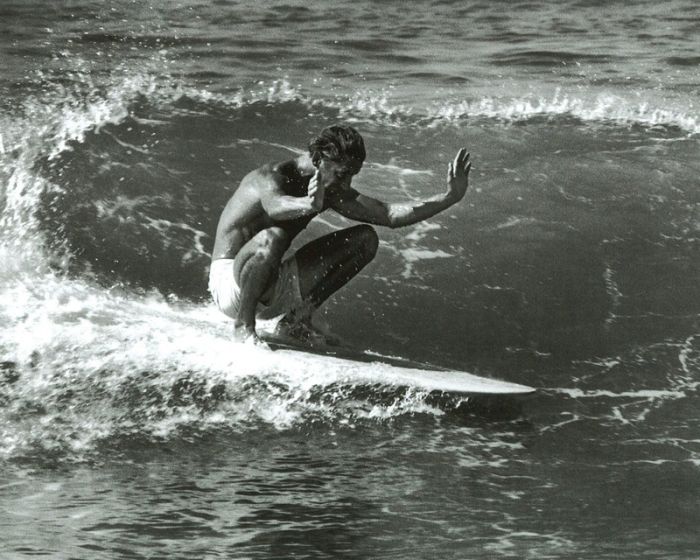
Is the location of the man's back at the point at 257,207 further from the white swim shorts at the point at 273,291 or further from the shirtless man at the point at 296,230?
the white swim shorts at the point at 273,291

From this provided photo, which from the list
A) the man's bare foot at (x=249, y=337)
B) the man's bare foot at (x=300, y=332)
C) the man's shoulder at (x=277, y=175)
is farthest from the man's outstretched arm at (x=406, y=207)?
the man's bare foot at (x=249, y=337)

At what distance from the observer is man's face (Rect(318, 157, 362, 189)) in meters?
6.96

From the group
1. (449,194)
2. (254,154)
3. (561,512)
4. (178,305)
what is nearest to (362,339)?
(178,305)

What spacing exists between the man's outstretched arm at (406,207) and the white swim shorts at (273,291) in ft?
1.73

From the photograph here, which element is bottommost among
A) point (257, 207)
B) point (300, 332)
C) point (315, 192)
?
point (300, 332)

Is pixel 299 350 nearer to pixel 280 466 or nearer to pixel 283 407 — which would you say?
pixel 283 407

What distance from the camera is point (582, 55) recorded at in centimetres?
1700

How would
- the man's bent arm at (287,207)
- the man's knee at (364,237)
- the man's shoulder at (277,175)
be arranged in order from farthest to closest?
the man's knee at (364,237) → the man's shoulder at (277,175) → the man's bent arm at (287,207)

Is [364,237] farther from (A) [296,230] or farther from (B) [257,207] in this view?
(B) [257,207]

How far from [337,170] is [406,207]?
1.75 feet

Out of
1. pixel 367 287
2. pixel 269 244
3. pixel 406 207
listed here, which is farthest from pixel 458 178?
pixel 367 287

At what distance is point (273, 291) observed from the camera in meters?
7.34

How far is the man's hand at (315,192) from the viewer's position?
6.68 meters

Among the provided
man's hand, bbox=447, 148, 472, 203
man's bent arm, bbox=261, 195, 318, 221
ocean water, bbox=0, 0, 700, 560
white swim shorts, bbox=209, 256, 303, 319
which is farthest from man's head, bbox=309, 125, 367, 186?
ocean water, bbox=0, 0, 700, 560
